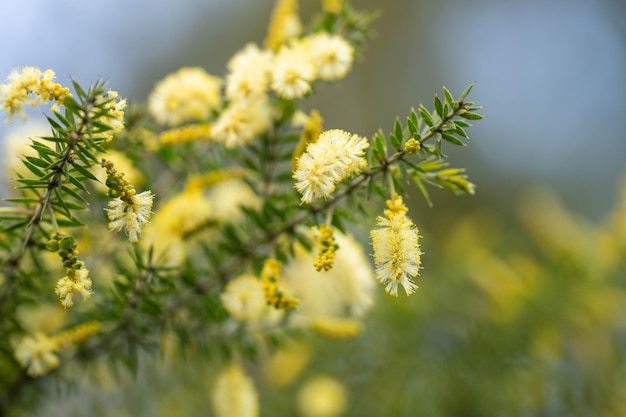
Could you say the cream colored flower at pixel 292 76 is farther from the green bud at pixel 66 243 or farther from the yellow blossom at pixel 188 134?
the green bud at pixel 66 243

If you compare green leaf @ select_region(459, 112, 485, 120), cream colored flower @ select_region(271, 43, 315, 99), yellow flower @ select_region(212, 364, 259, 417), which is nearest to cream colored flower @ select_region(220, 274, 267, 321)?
yellow flower @ select_region(212, 364, 259, 417)

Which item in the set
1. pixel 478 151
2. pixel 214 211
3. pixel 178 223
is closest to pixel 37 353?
pixel 178 223

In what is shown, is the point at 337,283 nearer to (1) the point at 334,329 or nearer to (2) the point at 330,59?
(1) the point at 334,329

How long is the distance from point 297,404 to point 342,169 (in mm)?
743

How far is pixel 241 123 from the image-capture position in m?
0.68

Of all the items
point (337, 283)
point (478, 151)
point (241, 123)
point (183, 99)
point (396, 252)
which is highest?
point (478, 151)

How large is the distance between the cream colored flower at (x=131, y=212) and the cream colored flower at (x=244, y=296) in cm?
23

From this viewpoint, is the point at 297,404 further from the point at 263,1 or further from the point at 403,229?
the point at 263,1

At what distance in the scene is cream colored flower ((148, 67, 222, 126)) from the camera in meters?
0.79

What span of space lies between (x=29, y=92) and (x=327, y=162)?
230mm

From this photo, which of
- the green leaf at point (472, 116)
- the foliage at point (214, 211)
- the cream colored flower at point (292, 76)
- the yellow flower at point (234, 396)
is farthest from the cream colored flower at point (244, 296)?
the green leaf at point (472, 116)

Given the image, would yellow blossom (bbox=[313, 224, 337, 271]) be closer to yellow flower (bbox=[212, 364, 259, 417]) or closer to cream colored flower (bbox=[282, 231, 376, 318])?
cream colored flower (bbox=[282, 231, 376, 318])

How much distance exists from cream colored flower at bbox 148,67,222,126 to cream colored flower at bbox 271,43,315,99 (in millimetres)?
159

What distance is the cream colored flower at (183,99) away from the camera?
0.79m
